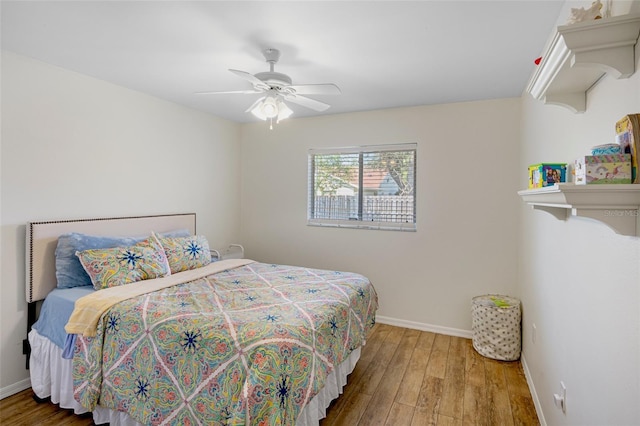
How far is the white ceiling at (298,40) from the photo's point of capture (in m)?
1.80

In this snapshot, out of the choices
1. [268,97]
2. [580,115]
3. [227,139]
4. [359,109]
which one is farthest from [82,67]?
[580,115]

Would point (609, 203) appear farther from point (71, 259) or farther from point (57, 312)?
point (71, 259)

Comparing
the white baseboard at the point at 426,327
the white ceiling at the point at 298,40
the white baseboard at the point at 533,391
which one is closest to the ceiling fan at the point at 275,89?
the white ceiling at the point at 298,40

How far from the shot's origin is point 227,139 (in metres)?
4.38

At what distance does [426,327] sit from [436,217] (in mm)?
1212

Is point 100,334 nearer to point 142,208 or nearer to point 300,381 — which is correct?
point 300,381

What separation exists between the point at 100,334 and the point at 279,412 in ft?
4.08

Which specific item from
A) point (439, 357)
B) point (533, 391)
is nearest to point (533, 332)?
point (533, 391)

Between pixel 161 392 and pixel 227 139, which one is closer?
pixel 161 392

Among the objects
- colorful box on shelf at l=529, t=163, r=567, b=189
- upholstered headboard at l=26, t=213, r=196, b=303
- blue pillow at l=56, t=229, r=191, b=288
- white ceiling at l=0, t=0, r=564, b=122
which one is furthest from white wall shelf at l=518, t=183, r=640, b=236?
upholstered headboard at l=26, t=213, r=196, b=303

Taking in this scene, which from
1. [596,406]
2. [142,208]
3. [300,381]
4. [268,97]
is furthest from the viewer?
[142,208]

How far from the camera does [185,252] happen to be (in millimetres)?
3006

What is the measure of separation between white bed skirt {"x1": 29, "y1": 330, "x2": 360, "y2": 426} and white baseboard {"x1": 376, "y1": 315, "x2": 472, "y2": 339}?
1.48m

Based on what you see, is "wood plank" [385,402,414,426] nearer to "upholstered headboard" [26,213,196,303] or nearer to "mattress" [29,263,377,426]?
"mattress" [29,263,377,426]
